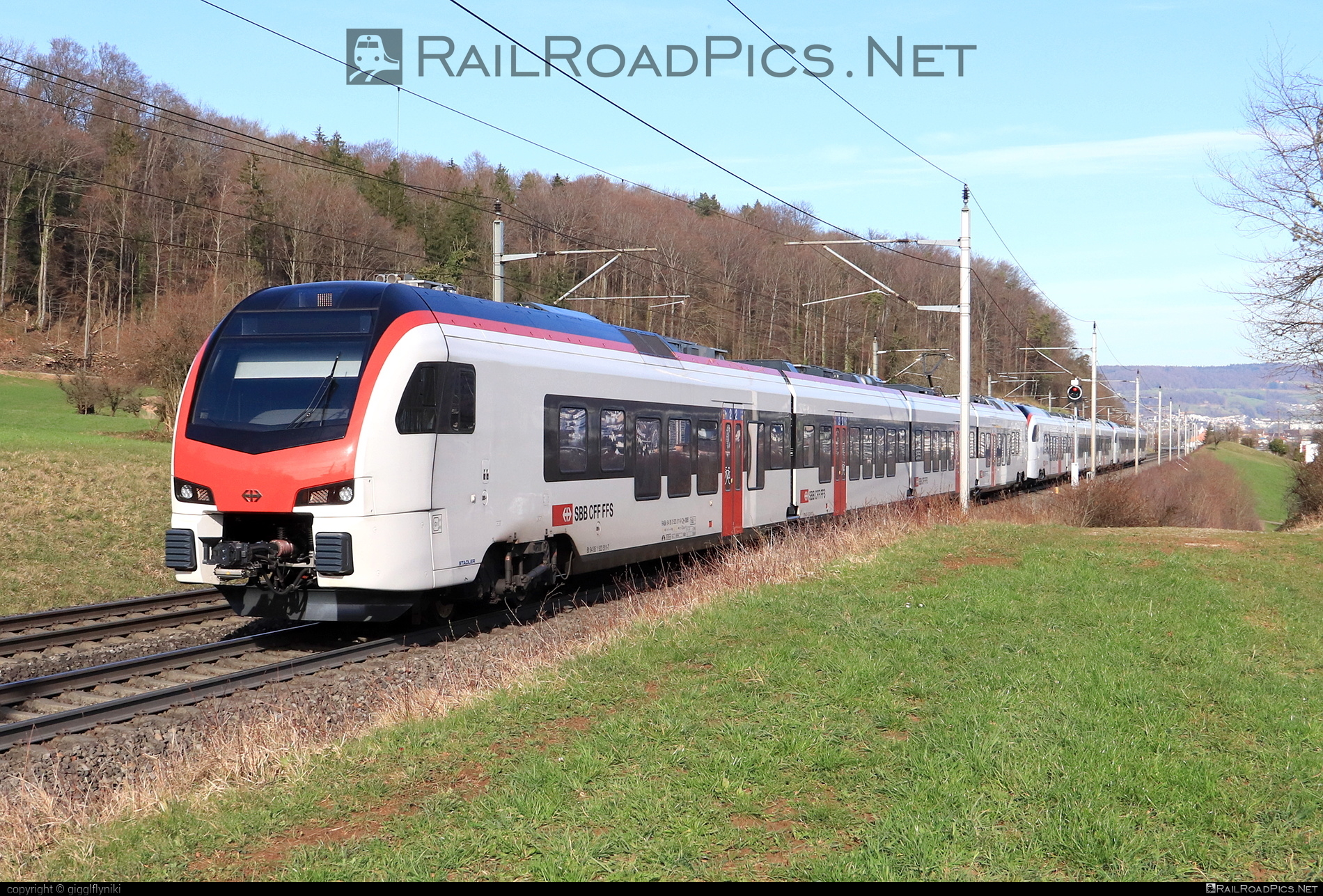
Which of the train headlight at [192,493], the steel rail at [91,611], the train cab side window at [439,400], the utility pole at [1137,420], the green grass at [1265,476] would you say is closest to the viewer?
the train cab side window at [439,400]

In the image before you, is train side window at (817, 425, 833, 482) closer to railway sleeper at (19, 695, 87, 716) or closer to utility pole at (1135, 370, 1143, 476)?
railway sleeper at (19, 695, 87, 716)

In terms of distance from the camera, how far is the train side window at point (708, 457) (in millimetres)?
16234

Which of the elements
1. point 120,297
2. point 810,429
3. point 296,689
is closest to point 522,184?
point 120,297

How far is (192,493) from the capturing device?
10.3 meters

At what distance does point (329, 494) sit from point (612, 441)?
4.70 metres

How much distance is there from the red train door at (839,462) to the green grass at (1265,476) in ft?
86.7

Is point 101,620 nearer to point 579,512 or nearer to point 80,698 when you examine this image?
point 80,698

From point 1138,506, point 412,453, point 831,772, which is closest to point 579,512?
point 412,453

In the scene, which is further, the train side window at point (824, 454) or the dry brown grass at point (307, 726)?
the train side window at point (824, 454)

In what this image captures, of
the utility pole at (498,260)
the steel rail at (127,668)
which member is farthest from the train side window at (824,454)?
the steel rail at (127,668)

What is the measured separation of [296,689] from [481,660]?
5.42 feet

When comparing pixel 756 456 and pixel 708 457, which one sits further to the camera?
pixel 756 456

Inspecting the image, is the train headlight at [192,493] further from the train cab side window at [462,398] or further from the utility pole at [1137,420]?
the utility pole at [1137,420]

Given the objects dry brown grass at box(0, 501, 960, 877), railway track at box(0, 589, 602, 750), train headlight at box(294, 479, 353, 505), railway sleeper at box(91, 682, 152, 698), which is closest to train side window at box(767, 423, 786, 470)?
dry brown grass at box(0, 501, 960, 877)
